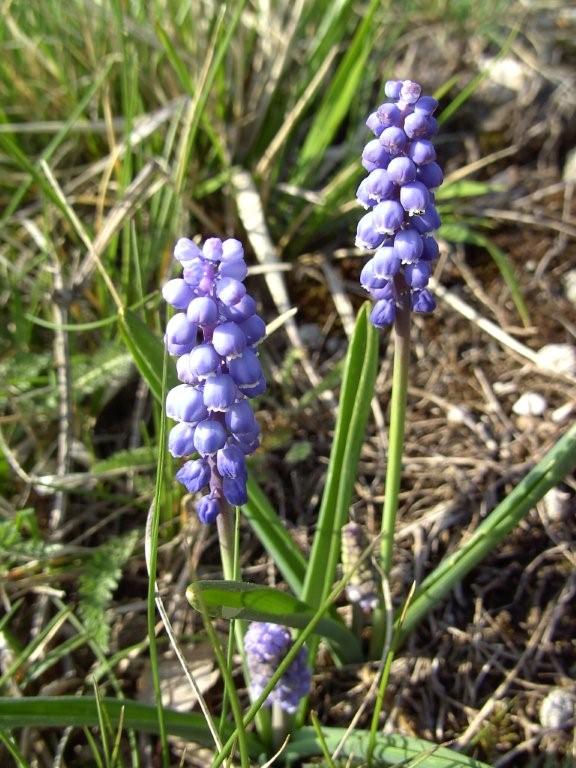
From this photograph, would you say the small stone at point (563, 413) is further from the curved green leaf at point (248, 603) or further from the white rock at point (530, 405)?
the curved green leaf at point (248, 603)

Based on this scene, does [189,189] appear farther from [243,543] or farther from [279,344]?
[243,543]

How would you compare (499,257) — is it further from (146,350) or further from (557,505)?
(146,350)

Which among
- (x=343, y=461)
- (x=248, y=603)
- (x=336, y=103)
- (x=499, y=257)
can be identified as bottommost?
(x=248, y=603)

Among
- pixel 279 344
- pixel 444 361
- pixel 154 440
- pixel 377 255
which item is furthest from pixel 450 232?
pixel 377 255

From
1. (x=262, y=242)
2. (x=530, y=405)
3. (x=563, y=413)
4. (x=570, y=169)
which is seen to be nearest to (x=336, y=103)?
(x=262, y=242)

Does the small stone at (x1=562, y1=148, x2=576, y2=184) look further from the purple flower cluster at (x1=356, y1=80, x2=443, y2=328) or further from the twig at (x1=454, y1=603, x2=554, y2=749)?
the purple flower cluster at (x1=356, y1=80, x2=443, y2=328)

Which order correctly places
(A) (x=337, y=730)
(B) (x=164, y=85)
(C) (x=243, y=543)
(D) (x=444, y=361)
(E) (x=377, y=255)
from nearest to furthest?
1. (E) (x=377, y=255)
2. (A) (x=337, y=730)
3. (C) (x=243, y=543)
4. (D) (x=444, y=361)
5. (B) (x=164, y=85)

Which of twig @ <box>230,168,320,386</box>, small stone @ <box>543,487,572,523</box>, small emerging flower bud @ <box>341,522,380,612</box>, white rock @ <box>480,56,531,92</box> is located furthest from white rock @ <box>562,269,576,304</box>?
small emerging flower bud @ <box>341,522,380,612</box>
